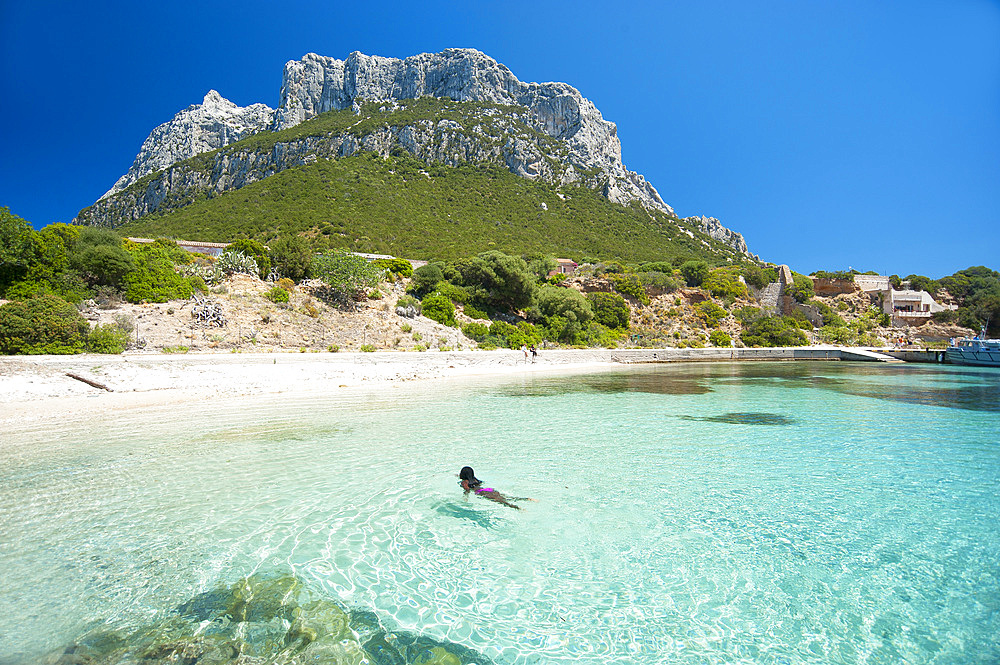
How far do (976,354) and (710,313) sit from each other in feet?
57.5

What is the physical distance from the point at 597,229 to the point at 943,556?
6381cm

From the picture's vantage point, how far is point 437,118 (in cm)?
7706

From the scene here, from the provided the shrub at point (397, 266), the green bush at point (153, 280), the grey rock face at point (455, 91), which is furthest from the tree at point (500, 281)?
the grey rock face at point (455, 91)

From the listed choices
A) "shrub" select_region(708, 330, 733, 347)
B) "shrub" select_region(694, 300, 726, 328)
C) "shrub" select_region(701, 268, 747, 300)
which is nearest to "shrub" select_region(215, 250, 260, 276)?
"shrub" select_region(708, 330, 733, 347)

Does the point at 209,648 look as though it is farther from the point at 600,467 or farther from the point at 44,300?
the point at 44,300

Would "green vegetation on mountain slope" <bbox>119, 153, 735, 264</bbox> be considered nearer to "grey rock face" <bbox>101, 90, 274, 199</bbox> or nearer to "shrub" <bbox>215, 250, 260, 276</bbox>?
"shrub" <bbox>215, 250, 260, 276</bbox>

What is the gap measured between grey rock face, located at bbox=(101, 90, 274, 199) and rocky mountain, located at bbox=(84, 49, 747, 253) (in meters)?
0.36

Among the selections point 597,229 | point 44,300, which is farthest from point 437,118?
point 44,300

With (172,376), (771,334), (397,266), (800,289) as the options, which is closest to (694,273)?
(800,289)

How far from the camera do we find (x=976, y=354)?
1176 inches

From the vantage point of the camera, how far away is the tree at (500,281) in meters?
33.8

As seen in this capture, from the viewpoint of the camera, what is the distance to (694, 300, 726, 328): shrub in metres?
41.3

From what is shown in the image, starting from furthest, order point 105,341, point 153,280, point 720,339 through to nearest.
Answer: point 720,339 → point 153,280 → point 105,341

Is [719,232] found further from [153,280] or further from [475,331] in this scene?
[153,280]
